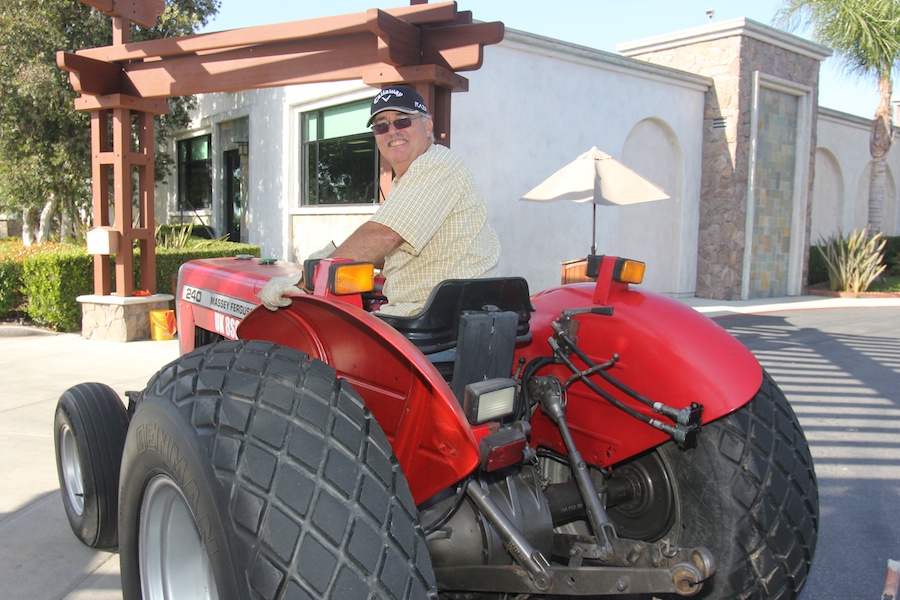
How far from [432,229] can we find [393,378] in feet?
1.85

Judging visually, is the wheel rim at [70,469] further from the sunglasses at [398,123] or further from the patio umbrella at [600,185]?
the patio umbrella at [600,185]

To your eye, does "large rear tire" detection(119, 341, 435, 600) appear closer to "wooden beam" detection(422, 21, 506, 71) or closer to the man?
the man

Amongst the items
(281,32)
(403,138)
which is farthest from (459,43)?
(403,138)

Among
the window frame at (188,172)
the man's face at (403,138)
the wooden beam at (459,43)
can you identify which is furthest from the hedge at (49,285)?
the window frame at (188,172)

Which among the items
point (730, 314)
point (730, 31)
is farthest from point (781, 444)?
point (730, 31)

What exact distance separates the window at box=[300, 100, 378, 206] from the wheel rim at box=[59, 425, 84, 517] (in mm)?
9013

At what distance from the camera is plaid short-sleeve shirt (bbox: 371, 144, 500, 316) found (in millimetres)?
2289

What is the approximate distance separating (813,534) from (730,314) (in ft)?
36.2

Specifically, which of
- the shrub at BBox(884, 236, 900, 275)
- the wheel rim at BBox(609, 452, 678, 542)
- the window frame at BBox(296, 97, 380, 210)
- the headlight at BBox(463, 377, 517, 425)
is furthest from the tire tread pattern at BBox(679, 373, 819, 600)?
the shrub at BBox(884, 236, 900, 275)

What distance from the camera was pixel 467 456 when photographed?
1714mm

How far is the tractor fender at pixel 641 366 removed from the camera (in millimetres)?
2049

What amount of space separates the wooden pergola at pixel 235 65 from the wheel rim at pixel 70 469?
359 cm

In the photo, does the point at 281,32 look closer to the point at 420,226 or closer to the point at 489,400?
the point at 420,226

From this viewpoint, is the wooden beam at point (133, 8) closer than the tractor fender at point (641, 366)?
No
